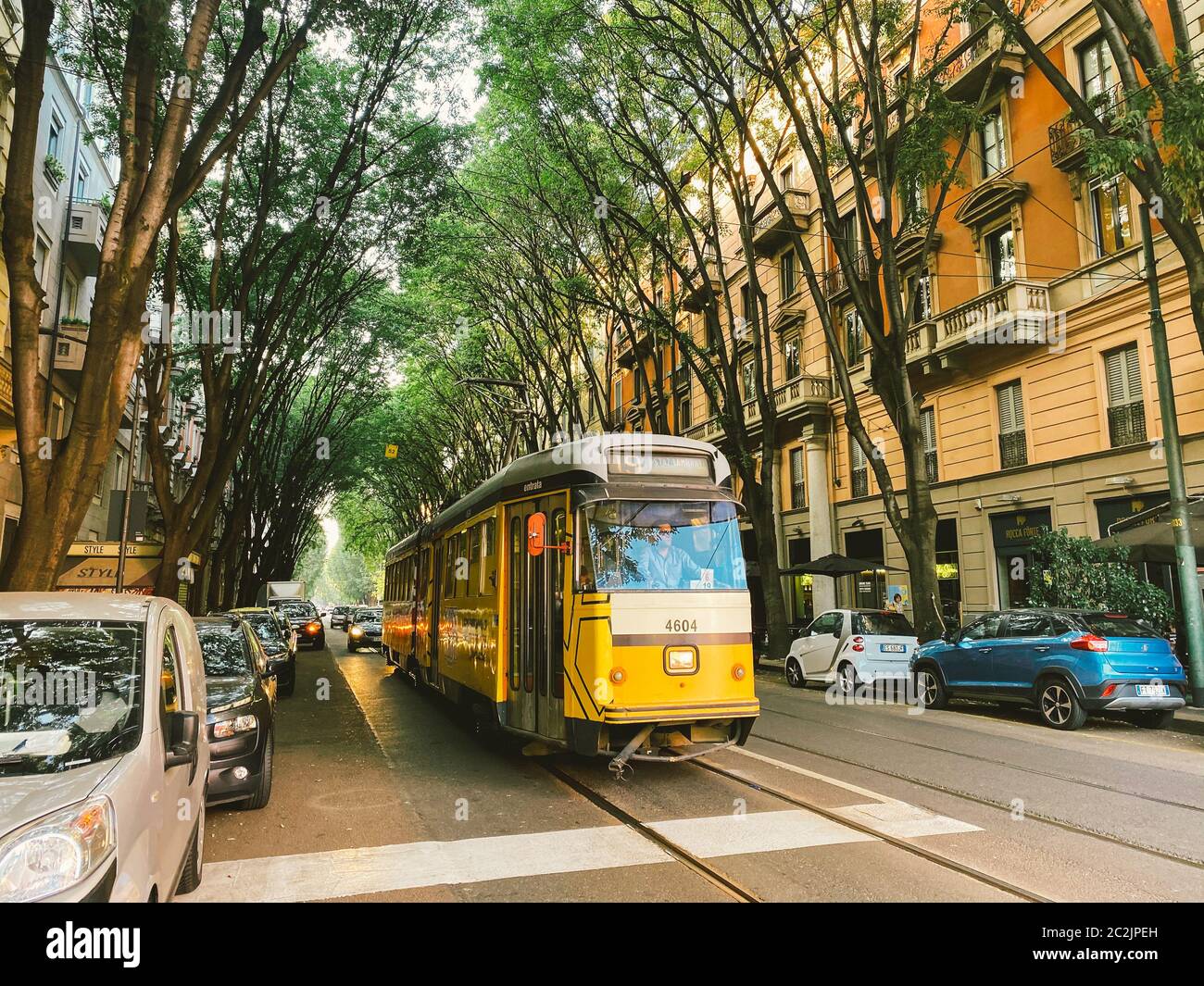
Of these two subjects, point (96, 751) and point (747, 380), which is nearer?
point (96, 751)

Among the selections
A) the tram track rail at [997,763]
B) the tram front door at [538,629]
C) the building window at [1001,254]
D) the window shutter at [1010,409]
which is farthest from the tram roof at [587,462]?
the building window at [1001,254]

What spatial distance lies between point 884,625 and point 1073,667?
189 inches

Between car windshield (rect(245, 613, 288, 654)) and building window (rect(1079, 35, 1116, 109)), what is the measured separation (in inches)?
789

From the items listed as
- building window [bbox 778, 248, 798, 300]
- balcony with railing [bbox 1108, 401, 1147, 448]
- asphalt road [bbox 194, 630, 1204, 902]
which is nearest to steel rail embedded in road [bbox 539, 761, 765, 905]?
asphalt road [bbox 194, 630, 1204, 902]

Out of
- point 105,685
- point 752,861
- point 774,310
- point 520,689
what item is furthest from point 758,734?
point 774,310

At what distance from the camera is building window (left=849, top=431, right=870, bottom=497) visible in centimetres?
2606

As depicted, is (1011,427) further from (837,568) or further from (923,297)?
(837,568)

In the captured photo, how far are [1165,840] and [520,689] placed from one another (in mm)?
5587

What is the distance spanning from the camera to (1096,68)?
1791cm

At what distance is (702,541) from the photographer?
26.4 ft

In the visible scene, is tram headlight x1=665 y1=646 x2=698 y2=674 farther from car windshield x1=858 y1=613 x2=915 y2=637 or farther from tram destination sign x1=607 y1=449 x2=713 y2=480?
car windshield x1=858 y1=613 x2=915 y2=637

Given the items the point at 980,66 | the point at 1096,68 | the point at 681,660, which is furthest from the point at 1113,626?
the point at 980,66

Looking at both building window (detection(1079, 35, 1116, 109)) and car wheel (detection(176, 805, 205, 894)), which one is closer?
car wheel (detection(176, 805, 205, 894))
